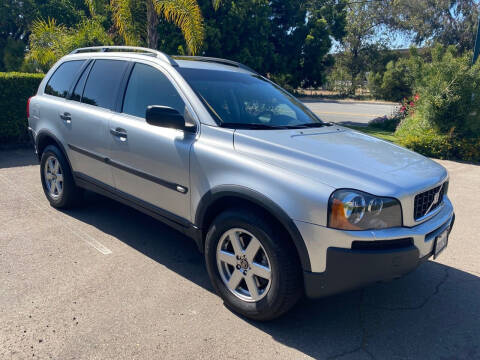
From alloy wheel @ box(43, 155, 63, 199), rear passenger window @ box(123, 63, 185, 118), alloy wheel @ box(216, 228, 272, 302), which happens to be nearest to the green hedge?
alloy wheel @ box(43, 155, 63, 199)

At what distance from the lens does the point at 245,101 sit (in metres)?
3.76

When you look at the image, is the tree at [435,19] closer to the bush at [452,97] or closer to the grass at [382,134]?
the grass at [382,134]

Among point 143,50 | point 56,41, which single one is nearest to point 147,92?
point 143,50

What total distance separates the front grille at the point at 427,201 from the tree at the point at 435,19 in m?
46.9

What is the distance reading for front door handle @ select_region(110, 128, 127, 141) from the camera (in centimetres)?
374

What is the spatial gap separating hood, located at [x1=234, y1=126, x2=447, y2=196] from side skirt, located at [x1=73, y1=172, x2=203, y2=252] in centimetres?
83

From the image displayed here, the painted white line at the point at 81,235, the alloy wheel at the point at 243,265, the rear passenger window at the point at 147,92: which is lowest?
the painted white line at the point at 81,235

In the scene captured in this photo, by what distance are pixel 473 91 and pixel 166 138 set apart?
8314mm

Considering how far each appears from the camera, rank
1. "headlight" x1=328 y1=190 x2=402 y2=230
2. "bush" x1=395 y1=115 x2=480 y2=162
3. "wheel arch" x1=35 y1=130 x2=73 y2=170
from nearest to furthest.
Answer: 1. "headlight" x1=328 y1=190 x2=402 y2=230
2. "wheel arch" x1=35 y1=130 x2=73 y2=170
3. "bush" x1=395 y1=115 x2=480 y2=162

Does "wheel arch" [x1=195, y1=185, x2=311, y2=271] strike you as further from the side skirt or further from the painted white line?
the painted white line

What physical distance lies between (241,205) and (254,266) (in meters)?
0.44

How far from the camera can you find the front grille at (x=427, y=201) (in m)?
2.76

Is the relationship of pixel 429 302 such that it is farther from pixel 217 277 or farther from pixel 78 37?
pixel 78 37

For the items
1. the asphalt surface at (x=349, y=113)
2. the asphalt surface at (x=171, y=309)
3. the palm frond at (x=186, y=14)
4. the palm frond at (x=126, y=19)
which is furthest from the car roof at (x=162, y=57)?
the asphalt surface at (x=349, y=113)
